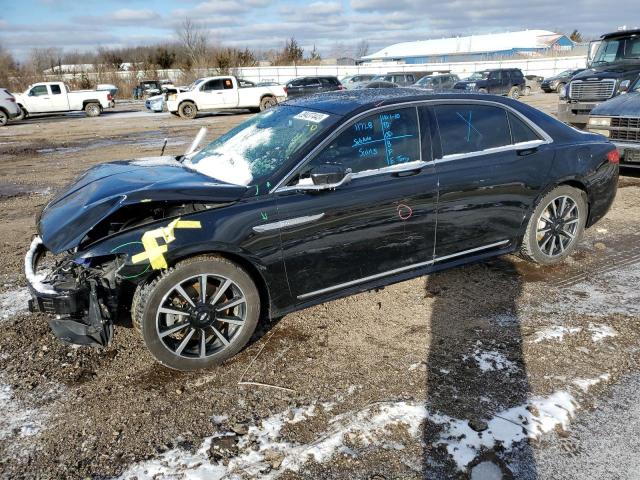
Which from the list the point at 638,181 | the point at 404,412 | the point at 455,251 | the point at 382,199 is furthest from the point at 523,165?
the point at 638,181

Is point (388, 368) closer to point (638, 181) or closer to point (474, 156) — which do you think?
point (474, 156)

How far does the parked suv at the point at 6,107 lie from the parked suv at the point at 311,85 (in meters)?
12.4

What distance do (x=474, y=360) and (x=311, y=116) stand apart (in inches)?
84.7

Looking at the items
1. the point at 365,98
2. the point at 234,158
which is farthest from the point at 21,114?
the point at 365,98

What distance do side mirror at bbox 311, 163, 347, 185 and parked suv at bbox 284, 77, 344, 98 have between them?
902 inches

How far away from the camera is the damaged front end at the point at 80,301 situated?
3.07 meters

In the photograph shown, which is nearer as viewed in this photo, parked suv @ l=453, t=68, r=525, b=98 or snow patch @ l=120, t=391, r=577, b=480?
snow patch @ l=120, t=391, r=577, b=480

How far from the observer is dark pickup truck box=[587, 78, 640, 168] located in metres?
7.77

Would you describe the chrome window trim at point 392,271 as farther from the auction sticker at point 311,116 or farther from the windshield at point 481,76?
the windshield at point 481,76

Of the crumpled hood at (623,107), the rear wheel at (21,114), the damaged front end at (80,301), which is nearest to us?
the damaged front end at (80,301)

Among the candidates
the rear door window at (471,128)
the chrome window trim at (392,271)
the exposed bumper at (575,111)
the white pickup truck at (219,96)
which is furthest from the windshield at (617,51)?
the white pickup truck at (219,96)

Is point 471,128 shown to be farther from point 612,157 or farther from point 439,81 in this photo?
point 439,81

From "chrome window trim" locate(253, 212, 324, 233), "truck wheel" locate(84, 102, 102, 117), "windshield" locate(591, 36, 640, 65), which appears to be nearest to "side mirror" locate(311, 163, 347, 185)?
"chrome window trim" locate(253, 212, 324, 233)

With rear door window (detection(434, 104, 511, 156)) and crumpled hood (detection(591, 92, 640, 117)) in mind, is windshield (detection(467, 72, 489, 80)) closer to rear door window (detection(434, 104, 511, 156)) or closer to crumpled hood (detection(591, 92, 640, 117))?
crumpled hood (detection(591, 92, 640, 117))
